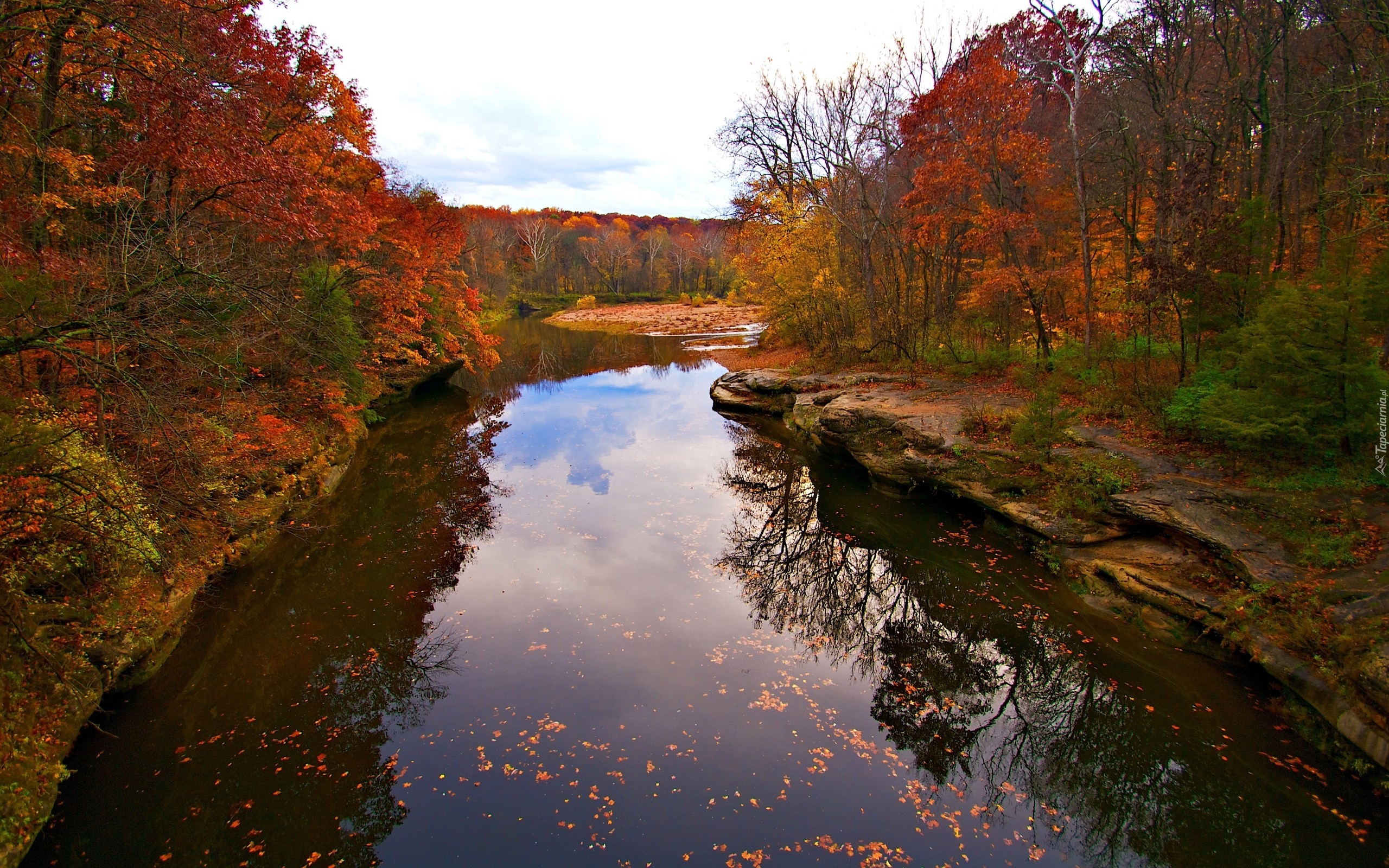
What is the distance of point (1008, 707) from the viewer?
6.52 metres

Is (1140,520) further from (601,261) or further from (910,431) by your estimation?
(601,261)

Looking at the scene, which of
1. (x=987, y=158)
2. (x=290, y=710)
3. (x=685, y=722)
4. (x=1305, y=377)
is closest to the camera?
(x=685, y=722)

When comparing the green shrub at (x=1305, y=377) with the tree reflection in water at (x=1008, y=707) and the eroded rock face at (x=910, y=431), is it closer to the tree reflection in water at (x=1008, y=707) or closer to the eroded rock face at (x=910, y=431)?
the eroded rock face at (x=910, y=431)

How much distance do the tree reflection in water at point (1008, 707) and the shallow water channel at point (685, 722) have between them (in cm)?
3

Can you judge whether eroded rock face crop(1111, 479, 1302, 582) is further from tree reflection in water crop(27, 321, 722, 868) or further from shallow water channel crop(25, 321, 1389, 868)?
tree reflection in water crop(27, 321, 722, 868)

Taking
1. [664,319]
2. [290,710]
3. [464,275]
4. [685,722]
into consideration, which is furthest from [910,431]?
[664,319]

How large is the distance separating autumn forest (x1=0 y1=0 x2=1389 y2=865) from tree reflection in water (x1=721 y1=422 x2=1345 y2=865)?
6.44ft

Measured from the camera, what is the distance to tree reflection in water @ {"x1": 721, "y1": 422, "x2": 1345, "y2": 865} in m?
5.04

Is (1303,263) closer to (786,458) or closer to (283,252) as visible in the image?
(786,458)

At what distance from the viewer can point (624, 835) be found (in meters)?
5.00

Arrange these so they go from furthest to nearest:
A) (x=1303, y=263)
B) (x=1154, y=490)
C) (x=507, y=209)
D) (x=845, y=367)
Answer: (x=507, y=209) < (x=845, y=367) < (x=1303, y=263) < (x=1154, y=490)

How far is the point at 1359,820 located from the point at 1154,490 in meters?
4.55

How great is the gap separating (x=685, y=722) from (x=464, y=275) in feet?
63.5

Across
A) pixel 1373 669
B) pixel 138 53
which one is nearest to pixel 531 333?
pixel 138 53
